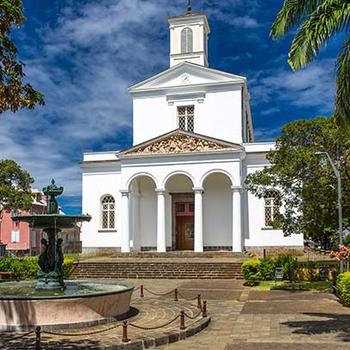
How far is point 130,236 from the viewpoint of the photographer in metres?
35.5

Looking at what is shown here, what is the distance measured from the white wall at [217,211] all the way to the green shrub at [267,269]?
10.9 metres

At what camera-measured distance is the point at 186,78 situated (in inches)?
1495

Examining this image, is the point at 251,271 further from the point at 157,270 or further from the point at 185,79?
the point at 185,79

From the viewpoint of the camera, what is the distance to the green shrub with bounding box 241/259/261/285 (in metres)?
23.5

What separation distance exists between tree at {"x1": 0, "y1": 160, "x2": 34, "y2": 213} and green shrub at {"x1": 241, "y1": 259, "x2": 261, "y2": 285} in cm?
1769

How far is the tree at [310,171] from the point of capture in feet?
72.6

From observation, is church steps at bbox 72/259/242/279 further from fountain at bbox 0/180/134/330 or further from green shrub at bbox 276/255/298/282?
fountain at bbox 0/180/134/330

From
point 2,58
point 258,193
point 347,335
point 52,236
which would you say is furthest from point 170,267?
point 2,58

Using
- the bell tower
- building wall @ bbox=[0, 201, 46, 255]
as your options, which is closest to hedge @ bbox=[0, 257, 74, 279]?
the bell tower

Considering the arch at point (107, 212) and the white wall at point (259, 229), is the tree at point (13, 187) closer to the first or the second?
the arch at point (107, 212)

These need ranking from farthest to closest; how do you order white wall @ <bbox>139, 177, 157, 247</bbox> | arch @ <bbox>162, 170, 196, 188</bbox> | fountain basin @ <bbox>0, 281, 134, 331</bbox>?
1. white wall @ <bbox>139, 177, 157, 247</bbox>
2. arch @ <bbox>162, 170, 196, 188</bbox>
3. fountain basin @ <bbox>0, 281, 134, 331</bbox>

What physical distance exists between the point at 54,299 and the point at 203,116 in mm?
26667

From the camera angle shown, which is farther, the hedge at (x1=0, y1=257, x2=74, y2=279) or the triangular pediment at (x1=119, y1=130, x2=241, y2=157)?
the triangular pediment at (x1=119, y1=130, x2=241, y2=157)

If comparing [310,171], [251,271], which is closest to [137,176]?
[251,271]
